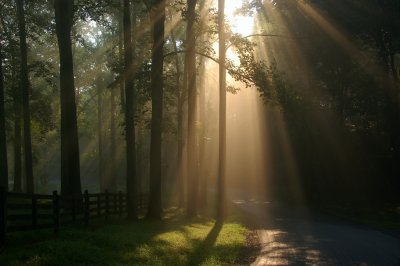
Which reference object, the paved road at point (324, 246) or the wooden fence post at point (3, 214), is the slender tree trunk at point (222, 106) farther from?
the wooden fence post at point (3, 214)

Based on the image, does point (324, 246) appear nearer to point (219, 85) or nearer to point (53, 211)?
point (53, 211)

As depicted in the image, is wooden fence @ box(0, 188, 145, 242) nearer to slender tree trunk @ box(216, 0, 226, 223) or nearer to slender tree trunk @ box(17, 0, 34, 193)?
slender tree trunk @ box(216, 0, 226, 223)

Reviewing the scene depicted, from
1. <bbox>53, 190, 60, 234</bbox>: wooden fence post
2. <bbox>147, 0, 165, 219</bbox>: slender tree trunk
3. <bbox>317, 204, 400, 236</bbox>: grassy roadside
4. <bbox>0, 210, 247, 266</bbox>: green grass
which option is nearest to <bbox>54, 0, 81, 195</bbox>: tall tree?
<bbox>147, 0, 165, 219</bbox>: slender tree trunk

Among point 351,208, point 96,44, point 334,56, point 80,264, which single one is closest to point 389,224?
point 351,208

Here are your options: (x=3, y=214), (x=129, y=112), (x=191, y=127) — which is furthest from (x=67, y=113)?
(x=3, y=214)

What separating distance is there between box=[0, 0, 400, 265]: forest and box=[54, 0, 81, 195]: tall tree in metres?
0.06

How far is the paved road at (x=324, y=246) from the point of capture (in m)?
13.5

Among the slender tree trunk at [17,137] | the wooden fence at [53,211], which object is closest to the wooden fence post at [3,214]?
the wooden fence at [53,211]

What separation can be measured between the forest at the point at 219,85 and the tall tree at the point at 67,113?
6cm

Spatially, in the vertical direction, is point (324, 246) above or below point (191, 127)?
below

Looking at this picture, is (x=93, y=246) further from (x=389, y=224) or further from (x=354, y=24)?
(x=354, y=24)

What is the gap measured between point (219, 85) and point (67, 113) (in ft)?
28.5

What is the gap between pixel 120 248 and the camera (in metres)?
12.9

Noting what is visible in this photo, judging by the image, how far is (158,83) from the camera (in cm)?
2252
